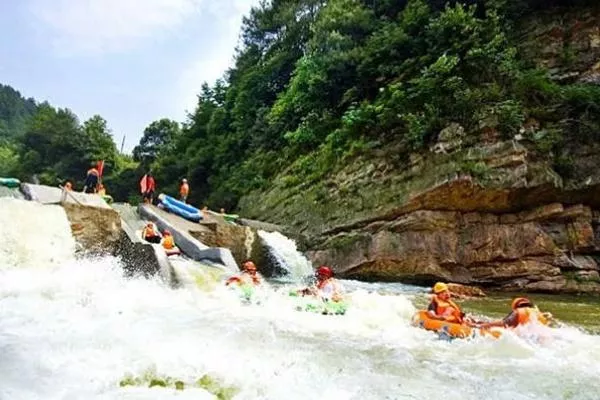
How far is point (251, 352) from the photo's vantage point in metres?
5.80

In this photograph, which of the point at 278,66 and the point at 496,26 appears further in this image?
the point at 278,66

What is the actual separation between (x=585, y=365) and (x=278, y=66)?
23928mm

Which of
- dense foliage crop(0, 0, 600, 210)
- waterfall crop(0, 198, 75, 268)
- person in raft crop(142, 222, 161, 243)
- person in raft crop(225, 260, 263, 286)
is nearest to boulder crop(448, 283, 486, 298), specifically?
dense foliage crop(0, 0, 600, 210)

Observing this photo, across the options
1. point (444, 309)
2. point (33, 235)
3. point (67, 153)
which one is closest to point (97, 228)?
point (33, 235)

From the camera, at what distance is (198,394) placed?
14.1 feet

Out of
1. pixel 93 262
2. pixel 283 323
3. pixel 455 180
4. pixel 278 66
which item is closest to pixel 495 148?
pixel 455 180

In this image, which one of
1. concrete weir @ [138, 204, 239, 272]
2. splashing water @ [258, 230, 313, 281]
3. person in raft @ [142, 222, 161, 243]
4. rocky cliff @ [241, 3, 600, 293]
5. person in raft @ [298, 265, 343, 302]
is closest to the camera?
person in raft @ [298, 265, 343, 302]

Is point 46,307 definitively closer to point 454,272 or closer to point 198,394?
point 198,394

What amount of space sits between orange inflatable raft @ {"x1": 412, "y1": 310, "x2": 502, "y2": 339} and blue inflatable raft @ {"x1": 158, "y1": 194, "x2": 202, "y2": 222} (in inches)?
449

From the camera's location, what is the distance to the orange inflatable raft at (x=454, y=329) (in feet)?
23.9

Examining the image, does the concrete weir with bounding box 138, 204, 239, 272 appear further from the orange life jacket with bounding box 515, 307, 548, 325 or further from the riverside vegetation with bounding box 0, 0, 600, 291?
the orange life jacket with bounding box 515, 307, 548, 325

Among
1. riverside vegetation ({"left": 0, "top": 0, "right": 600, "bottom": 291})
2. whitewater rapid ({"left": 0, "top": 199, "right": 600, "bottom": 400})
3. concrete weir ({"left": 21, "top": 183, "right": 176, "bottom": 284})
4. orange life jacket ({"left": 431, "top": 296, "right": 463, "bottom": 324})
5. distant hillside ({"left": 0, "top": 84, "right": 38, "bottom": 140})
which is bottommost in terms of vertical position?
whitewater rapid ({"left": 0, "top": 199, "right": 600, "bottom": 400})

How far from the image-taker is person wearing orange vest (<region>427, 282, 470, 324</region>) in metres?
7.73

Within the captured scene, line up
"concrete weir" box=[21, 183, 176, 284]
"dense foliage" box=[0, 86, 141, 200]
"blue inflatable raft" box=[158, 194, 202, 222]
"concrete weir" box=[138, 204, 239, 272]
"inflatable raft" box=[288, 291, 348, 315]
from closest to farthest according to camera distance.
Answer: "inflatable raft" box=[288, 291, 348, 315] < "concrete weir" box=[21, 183, 176, 284] < "concrete weir" box=[138, 204, 239, 272] < "blue inflatable raft" box=[158, 194, 202, 222] < "dense foliage" box=[0, 86, 141, 200]
